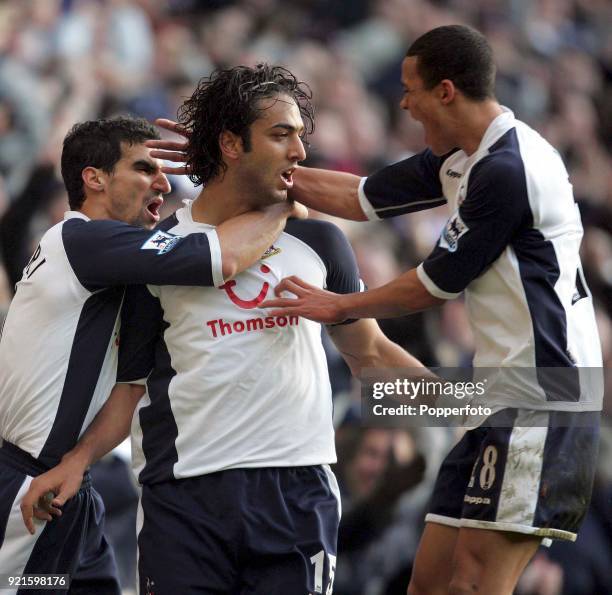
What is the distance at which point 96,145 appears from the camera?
156 inches

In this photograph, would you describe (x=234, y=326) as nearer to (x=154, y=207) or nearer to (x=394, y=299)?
(x=394, y=299)

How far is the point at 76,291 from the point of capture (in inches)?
142

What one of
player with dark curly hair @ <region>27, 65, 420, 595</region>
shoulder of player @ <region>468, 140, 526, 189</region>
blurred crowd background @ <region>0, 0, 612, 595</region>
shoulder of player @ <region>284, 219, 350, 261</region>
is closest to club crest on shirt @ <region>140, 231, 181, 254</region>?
player with dark curly hair @ <region>27, 65, 420, 595</region>

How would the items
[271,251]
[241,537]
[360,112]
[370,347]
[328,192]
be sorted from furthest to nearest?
[360,112], [328,192], [370,347], [271,251], [241,537]

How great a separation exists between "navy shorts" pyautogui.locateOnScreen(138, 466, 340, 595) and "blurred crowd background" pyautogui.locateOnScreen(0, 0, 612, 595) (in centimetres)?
205

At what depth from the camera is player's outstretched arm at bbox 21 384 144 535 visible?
3553 millimetres

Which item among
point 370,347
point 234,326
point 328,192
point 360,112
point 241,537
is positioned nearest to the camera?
point 241,537

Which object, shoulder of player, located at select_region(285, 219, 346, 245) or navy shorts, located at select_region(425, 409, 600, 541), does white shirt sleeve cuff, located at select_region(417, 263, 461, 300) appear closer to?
shoulder of player, located at select_region(285, 219, 346, 245)

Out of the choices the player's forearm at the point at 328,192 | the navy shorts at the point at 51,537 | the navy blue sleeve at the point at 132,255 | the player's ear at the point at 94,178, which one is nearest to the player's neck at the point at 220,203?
the navy blue sleeve at the point at 132,255

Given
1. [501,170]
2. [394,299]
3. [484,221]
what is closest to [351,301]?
[394,299]

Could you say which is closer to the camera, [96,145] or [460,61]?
[460,61]

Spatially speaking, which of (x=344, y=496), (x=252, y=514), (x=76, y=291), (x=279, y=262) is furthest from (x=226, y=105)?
(x=344, y=496)

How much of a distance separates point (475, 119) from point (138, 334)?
4.20 feet

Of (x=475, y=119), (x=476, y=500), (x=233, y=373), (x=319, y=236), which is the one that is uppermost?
(x=475, y=119)
